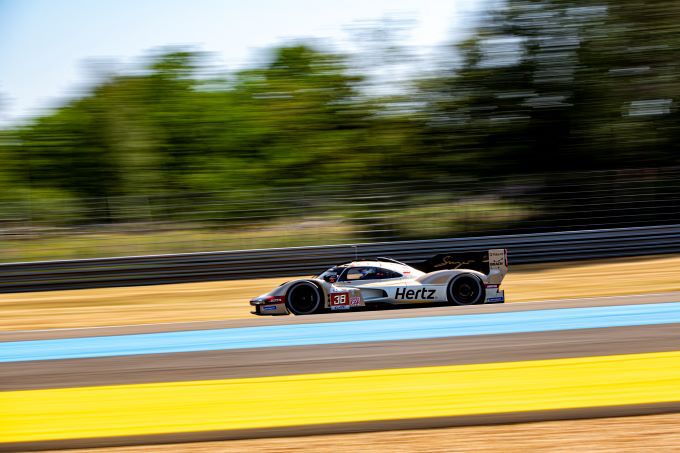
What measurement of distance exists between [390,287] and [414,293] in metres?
0.31

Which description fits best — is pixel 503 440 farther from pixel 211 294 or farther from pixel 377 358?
pixel 211 294

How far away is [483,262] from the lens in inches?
350

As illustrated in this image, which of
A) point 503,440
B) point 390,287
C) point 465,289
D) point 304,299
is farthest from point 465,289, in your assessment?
point 503,440

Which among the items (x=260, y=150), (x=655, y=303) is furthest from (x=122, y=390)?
(x=260, y=150)

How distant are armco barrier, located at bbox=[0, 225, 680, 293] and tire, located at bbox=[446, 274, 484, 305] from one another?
14.6 feet

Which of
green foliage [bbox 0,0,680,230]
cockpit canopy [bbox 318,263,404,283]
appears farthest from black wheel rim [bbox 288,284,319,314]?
green foliage [bbox 0,0,680,230]

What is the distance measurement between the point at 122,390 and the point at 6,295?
353 inches

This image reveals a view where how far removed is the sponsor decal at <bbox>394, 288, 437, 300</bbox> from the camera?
28.9 ft

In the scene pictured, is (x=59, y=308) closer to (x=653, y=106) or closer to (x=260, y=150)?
(x=260, y=150)

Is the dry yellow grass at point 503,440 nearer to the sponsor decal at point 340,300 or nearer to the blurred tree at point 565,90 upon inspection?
the sponsor decal at point 340,300

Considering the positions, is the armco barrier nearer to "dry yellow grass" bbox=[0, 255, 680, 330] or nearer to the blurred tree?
"dry yellow grass" bbox=[0, 255, 680, 330]

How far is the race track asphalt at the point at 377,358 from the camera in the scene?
4543mm

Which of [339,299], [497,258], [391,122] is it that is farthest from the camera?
[391,122]

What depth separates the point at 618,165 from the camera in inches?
710
